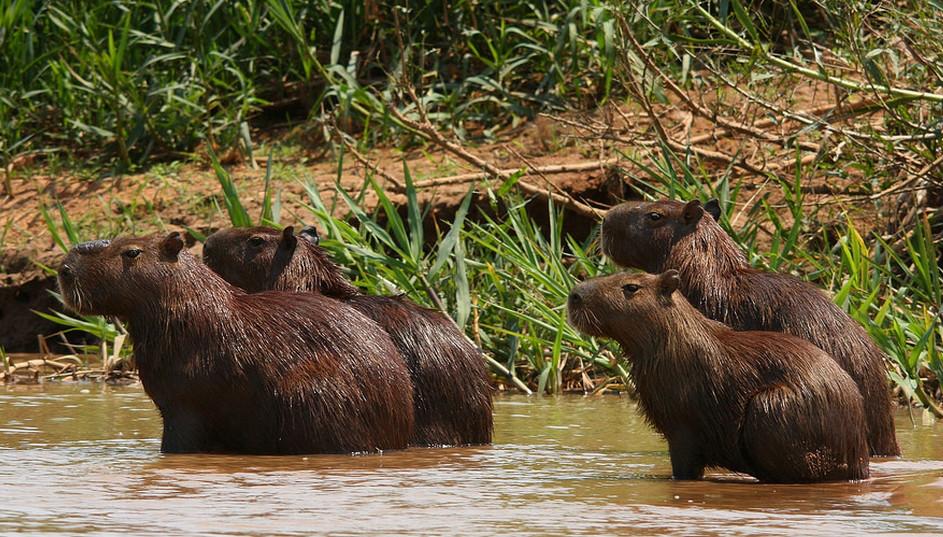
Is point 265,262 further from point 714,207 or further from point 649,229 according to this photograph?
point 714,207

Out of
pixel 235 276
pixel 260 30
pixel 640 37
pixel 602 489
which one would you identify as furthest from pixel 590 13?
pixel 602 489

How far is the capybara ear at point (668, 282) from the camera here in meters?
5.14

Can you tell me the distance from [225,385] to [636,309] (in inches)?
56.7

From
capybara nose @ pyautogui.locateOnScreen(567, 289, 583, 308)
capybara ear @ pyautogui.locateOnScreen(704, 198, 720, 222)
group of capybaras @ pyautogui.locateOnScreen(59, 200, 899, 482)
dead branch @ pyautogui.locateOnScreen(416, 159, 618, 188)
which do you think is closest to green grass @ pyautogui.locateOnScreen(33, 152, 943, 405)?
capybara ear @ pyautogui.locateOnScreen(704, 198, 720, 222)

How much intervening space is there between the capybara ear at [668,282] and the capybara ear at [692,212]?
1.01 m

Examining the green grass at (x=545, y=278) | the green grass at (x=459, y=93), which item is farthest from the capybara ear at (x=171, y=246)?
the green grass at (x=459, y=93)

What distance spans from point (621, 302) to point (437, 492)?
0.99m

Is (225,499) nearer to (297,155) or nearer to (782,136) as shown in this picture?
(782,136)

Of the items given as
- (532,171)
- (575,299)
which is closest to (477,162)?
(532,171)

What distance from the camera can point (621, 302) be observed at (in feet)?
16.9

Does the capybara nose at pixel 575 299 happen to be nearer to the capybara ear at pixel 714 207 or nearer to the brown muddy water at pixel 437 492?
the brown muddy water at pixel 437 492

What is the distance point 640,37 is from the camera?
10.1 meters

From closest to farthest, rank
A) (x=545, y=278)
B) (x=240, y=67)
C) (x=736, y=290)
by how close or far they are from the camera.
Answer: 1. (x=736, y=290)
2. (x=545, y=278)
3. (x=240, y=67)

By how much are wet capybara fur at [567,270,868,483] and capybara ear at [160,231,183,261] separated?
1.43 metres
